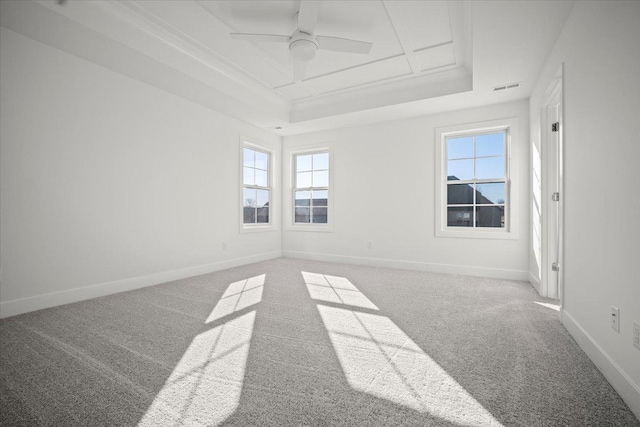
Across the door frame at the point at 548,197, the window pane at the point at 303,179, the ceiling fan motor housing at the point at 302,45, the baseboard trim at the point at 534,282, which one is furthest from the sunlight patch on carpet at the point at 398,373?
the window pane at the point at 303,179

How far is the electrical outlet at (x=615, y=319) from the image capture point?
1556 mm

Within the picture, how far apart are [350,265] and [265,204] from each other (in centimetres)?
202

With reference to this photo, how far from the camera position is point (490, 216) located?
441 centimetres

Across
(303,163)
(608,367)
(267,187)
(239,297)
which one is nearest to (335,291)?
(239,297)

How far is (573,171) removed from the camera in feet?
7.16

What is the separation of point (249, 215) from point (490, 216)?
3.92 metres

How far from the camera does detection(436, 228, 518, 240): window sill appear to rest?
4.14m

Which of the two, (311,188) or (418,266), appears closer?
(418,266)

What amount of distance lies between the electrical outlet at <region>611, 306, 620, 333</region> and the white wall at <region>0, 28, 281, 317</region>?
13.7 feet

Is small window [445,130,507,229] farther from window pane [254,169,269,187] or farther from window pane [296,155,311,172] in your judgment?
window pane [254,169,269,187]

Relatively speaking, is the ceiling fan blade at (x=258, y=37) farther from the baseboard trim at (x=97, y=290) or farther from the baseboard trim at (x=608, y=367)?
the baseboard trim at (x=608, y=367)

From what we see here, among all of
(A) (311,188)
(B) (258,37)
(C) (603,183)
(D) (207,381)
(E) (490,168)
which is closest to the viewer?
(D) (207,381)

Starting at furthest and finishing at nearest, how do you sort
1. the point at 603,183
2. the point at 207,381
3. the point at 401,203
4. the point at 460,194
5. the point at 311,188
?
the point at 311,188 < the point at 401,203 < the point at 460,194 < the point at 603,183 < the point at 207,381

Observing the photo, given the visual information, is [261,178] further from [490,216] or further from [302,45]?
[490,216]
